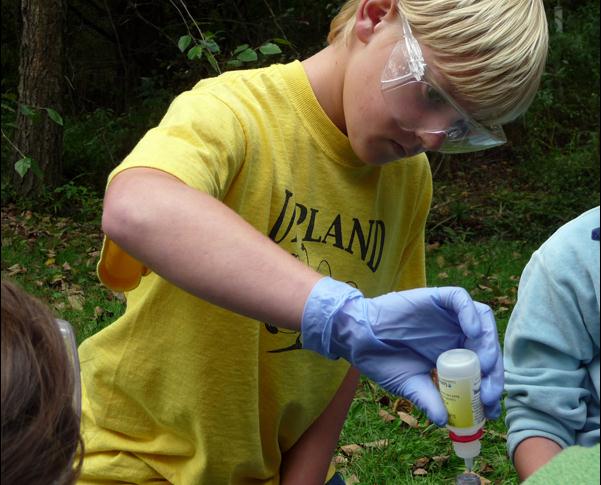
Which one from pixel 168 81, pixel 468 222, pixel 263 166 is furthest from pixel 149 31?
pixel 263 166

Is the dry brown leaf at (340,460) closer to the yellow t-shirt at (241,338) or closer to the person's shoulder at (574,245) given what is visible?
the yellow t-shirt at (241,338)

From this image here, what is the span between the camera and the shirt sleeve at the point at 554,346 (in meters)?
1.44

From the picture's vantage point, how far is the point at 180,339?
1.76 metres

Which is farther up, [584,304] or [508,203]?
[584,304]

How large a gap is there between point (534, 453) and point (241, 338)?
0.61 meters

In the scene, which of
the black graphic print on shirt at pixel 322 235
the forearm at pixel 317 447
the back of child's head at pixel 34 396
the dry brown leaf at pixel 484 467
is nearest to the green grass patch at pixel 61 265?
the dry brown leaf at pixel 484 467

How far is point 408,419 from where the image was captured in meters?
3.52

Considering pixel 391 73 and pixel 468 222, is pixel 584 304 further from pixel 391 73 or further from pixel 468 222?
pixel 468 222

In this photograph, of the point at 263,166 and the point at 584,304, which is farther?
the point at 263,166

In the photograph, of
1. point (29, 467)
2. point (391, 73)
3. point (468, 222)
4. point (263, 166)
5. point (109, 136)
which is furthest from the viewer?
point (109, 136)

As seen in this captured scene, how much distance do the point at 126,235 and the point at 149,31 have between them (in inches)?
361

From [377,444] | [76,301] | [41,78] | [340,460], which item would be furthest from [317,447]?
[41,78]

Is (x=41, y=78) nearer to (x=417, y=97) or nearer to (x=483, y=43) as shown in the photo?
(x=417, y=97)

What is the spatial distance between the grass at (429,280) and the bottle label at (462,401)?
182 cm
